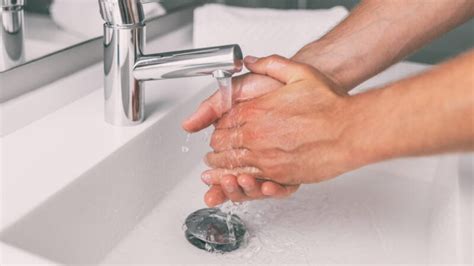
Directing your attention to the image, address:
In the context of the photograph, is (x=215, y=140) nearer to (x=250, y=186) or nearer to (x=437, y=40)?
(x=250, y=186)

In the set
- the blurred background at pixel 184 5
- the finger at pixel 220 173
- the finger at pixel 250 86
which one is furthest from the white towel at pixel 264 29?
the finger at pixel 220 173

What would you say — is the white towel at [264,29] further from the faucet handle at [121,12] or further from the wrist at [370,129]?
the wrist at [370,129]

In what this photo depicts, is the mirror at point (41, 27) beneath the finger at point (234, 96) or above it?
above

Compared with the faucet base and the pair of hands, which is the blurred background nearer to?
the faucet base

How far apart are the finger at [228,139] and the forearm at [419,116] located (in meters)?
0.17

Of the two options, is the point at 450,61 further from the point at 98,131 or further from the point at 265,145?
the point at 98,131

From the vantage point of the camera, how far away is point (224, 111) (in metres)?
0.70

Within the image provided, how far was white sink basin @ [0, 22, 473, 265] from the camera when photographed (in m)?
0.57

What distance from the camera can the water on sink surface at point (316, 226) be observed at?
2.16ft

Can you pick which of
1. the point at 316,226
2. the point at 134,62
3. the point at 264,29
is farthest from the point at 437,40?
the point at 134,62

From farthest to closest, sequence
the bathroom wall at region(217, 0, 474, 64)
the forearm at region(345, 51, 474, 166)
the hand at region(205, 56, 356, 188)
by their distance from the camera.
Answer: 1. the bathroom wall at region(217, 0, 474, 64)
2. the hand at region(205, 56, 356, 188)
3. the forearm at region(345, 51, 474, 166)

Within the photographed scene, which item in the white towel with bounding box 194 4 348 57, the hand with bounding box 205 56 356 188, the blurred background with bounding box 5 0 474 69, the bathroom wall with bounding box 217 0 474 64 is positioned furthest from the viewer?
the bathroom wall with bounding box 217 0 474 64

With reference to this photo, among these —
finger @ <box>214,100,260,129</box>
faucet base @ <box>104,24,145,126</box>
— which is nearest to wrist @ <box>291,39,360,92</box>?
finger @ <box>214,100,260,129</box>

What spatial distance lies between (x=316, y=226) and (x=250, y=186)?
0.14m
